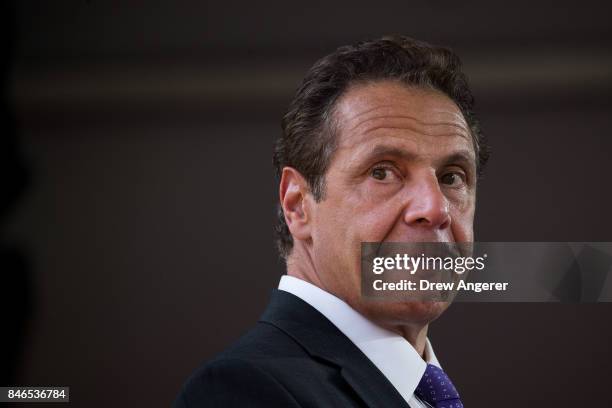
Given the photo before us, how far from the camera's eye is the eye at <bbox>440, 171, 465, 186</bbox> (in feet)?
4.06

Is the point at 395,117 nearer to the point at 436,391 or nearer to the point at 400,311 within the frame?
the point at 400,311

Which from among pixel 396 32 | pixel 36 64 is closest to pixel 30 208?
pixel 36 64

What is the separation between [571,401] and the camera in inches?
71.4

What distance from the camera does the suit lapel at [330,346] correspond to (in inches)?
43.5

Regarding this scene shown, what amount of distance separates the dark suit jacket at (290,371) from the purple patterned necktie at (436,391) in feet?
0.25

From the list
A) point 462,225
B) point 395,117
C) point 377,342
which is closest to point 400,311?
point 377,342

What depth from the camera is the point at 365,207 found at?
120cm

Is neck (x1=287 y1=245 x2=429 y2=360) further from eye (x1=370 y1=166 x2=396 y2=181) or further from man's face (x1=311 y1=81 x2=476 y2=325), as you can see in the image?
eye (x1=370 y1=166 x2=396 y2=181)

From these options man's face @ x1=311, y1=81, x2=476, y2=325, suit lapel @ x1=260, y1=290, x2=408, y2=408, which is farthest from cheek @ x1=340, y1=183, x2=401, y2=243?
suit lapel @ x1=260, y1=290, x2=408, y2=408

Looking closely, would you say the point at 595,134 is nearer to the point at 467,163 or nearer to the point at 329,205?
the point at 467,163

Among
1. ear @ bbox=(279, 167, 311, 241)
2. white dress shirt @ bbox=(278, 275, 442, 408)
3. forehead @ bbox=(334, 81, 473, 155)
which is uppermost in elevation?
forehead @ bbox=(334, 81, 473, 155)

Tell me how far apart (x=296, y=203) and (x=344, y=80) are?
0.19 metres

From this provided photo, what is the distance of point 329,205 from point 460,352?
76cm

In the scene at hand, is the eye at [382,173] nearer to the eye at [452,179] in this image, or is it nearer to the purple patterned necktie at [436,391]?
the eye at [452,179]
